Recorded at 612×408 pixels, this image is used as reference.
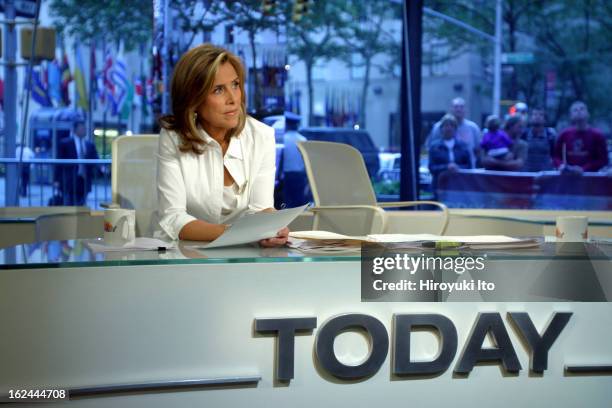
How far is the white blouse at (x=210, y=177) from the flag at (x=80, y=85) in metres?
3.79

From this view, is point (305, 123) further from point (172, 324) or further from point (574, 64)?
point (172, 324)

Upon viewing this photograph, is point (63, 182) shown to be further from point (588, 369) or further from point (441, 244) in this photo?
point (588, 369)

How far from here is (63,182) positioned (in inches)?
251

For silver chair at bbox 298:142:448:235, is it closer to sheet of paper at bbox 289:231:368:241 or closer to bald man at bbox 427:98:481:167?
sheet of paper at bbox 289:231:368:241

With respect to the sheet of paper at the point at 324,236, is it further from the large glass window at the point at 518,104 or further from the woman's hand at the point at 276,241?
the large glass window at the point at 518,104

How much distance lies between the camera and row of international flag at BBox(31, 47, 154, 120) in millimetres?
6121

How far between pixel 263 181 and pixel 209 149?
0.70 ft

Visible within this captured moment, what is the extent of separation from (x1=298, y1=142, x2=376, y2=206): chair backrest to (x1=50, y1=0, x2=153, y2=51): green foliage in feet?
8.92

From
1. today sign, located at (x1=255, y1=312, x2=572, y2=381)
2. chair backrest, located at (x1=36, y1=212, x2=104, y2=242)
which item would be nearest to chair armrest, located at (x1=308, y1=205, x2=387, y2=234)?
chair backrest, located at (x1=36, y1=212, x2=104, y2=242)

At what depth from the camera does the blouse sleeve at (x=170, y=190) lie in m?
2.35

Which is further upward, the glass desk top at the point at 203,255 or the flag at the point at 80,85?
the flag at the point at 80,85

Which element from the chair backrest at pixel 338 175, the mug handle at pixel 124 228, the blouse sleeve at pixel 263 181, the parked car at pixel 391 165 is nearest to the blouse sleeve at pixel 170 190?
the blouse sleeve at pixel 263 181

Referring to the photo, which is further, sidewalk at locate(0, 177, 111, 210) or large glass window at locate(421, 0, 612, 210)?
large glass window at locate(421, 0, 612, 210)

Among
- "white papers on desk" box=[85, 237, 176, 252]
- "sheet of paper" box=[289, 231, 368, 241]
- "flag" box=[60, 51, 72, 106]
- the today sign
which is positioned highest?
"flag" box=[60, 51, 72, 106]
